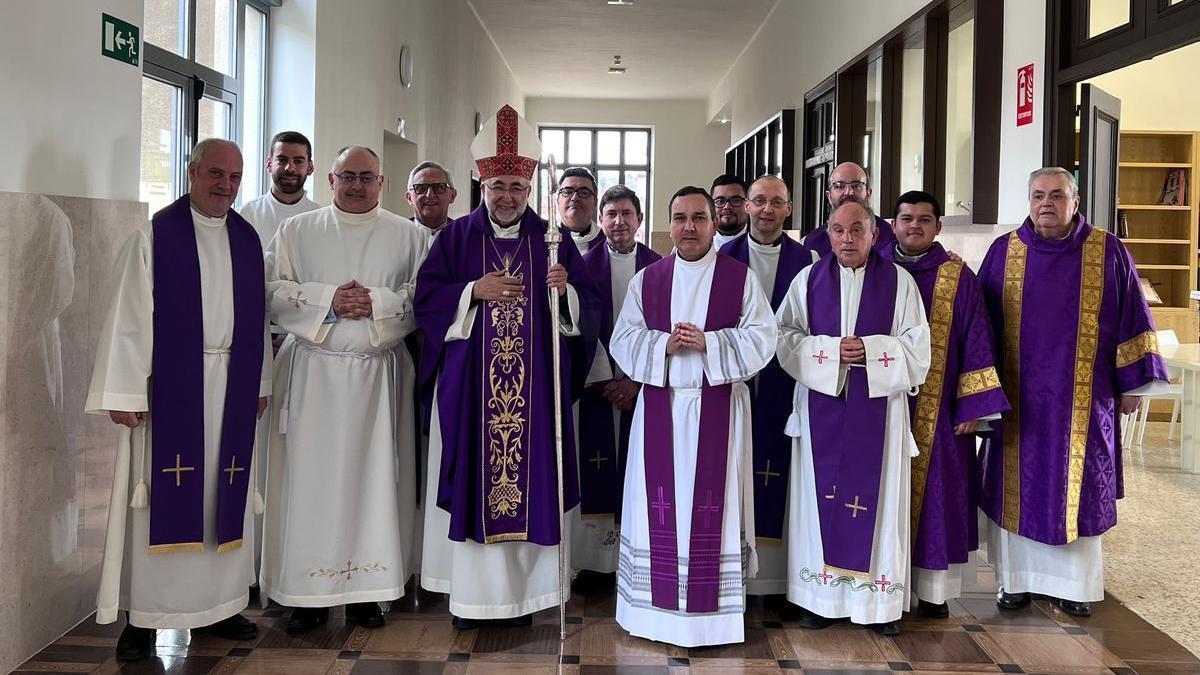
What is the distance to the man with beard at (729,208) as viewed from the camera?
4684 millimetres

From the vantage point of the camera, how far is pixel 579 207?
16.0ft

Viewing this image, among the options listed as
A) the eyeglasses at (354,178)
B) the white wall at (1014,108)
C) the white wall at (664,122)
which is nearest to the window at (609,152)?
the white wall at (664,122)

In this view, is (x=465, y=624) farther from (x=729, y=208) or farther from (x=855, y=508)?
(x=729, y=208)

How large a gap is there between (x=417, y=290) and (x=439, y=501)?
775 mm

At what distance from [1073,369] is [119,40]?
12.5 feet

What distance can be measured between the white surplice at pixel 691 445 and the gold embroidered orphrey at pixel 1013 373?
3.74 feet

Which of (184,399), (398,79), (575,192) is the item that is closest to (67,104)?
(184,399)

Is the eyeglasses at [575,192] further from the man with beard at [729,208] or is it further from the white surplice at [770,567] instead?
the white surplice at [770,567]

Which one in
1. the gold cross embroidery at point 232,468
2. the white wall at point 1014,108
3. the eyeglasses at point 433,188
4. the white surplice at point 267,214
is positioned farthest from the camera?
the white wall at point 1014,108

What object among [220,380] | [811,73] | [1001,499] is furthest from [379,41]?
[1001,499]

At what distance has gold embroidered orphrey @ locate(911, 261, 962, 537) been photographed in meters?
4.19

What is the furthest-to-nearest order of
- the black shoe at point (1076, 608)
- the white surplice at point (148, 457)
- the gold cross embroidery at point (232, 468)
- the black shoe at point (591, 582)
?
1. the black shoe at point (591, 582)
2. the black shoe at point (1076, 608)
3. the gold cross embroidery at point (232, 468)
4. the white surplice at point (148, 457)

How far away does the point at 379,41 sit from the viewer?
812 centimetres

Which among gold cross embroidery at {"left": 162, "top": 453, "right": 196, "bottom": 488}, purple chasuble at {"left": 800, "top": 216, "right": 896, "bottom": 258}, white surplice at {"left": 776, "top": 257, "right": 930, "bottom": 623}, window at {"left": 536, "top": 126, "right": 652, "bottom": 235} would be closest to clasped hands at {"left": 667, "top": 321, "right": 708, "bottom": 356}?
white surplice at {"left": 776, "top": 257, "right": 930, "bottom": 623}
